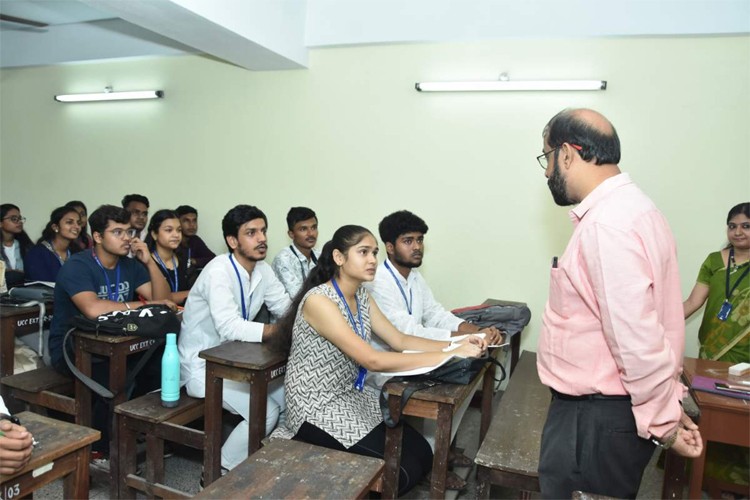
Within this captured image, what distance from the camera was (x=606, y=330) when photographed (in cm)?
139

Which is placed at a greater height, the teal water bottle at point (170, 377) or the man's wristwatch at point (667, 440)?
the man's wristwatch at point (667, 440)

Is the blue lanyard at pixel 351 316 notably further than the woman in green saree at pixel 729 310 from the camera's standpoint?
No

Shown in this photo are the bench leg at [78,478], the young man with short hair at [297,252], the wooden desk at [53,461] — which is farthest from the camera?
the young man with short hair at [297,252]

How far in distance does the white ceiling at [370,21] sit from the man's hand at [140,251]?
4.64 feet

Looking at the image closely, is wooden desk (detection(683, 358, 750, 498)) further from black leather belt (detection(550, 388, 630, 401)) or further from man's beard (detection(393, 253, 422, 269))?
man's beard (detection(393, 253, 422, 269))

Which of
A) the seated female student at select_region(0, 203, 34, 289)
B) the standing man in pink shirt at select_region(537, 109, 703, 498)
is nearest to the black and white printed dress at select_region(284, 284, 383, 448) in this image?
the standing man in pink shirt at select_region(537, 109, 703, 498)

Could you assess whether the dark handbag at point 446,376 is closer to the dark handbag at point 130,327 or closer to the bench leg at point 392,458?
the bench leg at point 392,458

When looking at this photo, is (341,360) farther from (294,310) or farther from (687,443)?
(687,443)

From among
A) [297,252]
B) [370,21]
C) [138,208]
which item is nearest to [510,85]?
[370,21]

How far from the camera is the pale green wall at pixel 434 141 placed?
12.8ft

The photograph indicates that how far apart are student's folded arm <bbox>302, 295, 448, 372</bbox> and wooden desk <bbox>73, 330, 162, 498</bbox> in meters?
1.06

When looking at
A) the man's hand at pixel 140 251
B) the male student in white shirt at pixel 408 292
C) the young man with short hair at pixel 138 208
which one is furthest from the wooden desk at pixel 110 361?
the young man with short hair at pixel 138 208

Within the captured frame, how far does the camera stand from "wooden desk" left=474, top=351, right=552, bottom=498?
6.72 ft

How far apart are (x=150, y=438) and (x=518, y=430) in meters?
1.66
